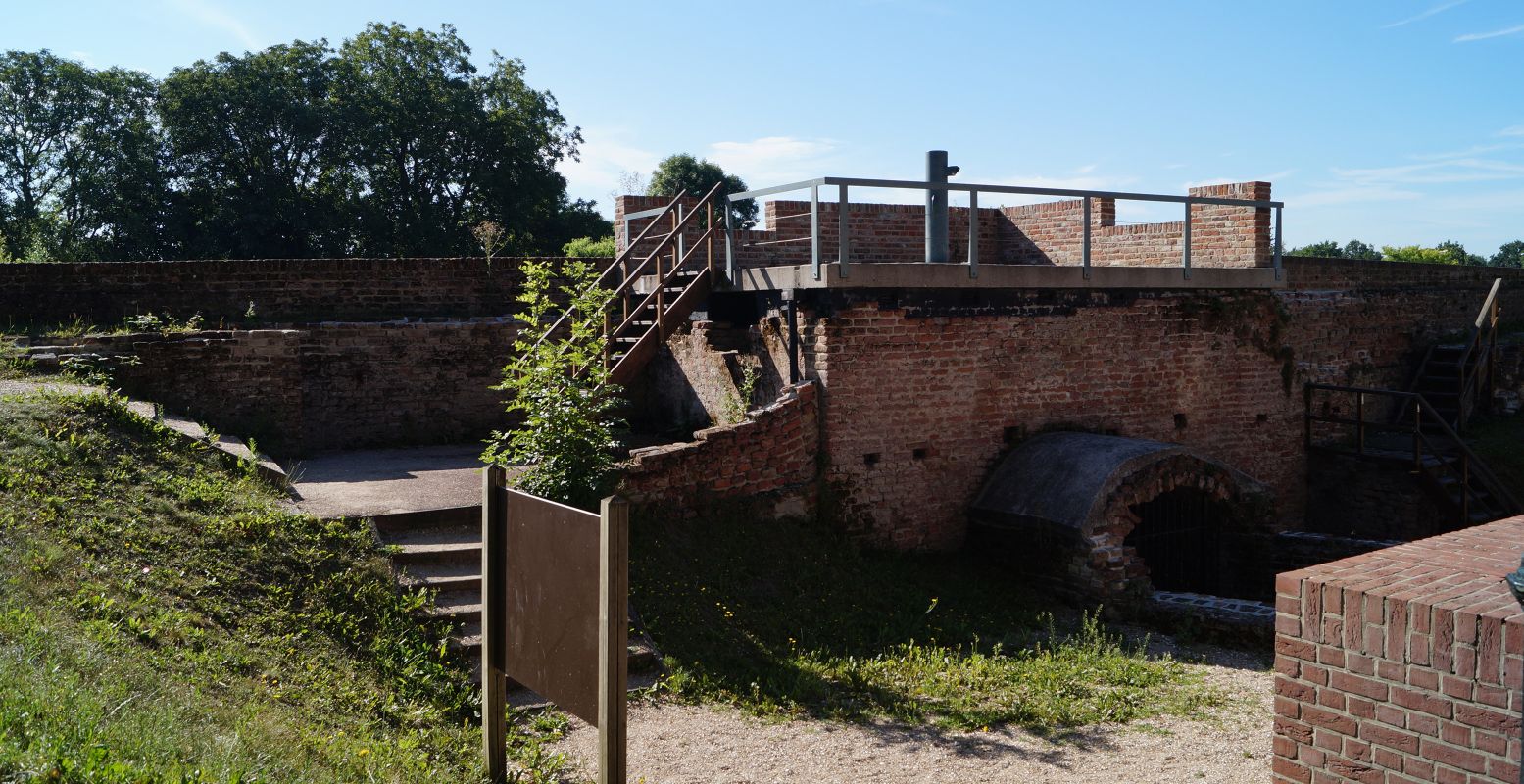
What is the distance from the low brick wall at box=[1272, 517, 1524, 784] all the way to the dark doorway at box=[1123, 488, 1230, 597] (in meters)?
6.48

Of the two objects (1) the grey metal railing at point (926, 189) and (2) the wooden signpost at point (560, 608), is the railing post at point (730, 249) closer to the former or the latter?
(1) the grey metal railing at point (926, 189)

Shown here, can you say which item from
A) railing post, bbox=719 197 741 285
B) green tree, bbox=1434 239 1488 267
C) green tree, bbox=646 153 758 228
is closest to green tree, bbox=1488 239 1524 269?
green tree, bbox=1434 239 1488 267

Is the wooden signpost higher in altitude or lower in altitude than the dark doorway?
higher

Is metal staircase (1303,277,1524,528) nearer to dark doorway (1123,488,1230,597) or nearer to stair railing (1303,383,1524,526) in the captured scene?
stair railing (1303,383,1524,526)

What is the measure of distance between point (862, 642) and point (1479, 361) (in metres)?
13.5

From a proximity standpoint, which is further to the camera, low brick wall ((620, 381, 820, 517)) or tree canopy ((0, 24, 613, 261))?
tree canopy ((0, 24, 613, 261))

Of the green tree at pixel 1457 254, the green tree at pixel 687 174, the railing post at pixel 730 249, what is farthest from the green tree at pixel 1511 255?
the railing post at pixel 730 249

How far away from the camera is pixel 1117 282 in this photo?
38.5 feet

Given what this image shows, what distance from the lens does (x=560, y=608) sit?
475cm

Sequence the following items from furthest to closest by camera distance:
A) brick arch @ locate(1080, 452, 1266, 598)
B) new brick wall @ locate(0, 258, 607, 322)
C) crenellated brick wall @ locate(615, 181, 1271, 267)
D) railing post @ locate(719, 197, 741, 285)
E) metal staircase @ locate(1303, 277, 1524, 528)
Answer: crenellated brick wall @ locate(615, 181, 1271, 267) → metal staircase @ locate(1303, 277, 1524, 528) → new brick wall @ locate(0, 258, 607, 322) → railing post @ locate(719, 197, 741, 285) → brick arch @ locate(1080, 452, 1266, 598)

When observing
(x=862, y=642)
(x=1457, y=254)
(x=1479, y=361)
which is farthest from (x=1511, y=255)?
(x=862, y=642)

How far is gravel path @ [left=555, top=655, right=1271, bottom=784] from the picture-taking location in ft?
19.9

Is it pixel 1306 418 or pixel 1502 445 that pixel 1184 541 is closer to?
pixel 1306 418

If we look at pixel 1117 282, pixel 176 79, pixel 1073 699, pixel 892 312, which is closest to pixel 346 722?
pixel 1073 699
